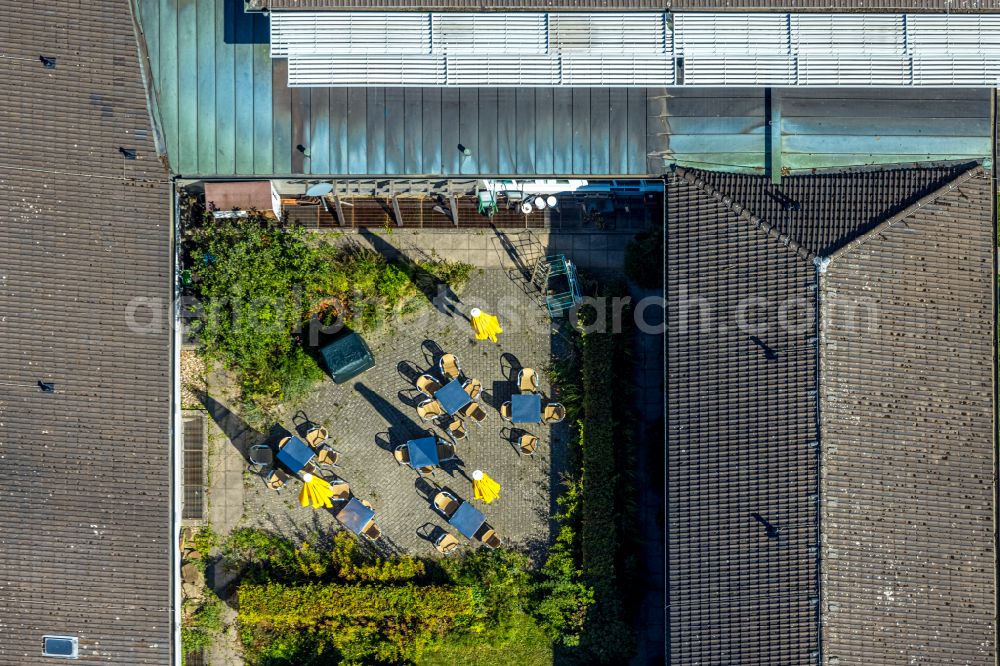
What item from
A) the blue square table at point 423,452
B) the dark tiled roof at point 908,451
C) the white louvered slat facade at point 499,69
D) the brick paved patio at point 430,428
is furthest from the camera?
the brick paved patio at point 430,428

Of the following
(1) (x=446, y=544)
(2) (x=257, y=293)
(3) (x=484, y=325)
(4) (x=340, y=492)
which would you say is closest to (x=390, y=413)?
(4) (x=340, y=492)

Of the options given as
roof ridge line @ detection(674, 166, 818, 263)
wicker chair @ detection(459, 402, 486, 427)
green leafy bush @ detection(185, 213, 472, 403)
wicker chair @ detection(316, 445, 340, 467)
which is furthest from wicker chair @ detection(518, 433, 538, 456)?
roof ridge line @ detection(674, 166, 818, 263)

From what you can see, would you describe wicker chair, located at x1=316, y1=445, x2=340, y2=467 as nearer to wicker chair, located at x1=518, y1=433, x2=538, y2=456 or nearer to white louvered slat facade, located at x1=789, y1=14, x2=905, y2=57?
wicker chair, located at x1=518, y1=433, x2=538, y2=456

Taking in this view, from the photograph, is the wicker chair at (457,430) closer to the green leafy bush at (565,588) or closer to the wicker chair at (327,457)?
the wicker chair at (327,457)

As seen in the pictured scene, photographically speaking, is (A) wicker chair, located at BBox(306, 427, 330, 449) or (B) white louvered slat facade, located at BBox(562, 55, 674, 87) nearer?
(B) white louvered slat facade, located at BBox(562, 55, 674, 87)

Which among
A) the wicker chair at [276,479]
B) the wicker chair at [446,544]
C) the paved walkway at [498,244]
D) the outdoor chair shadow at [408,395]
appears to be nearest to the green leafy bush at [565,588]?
the wicker chair at [446,544]

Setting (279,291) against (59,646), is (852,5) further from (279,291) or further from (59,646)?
(59,646)

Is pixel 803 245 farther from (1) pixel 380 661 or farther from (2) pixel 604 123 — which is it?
(1) pixel 380 661
